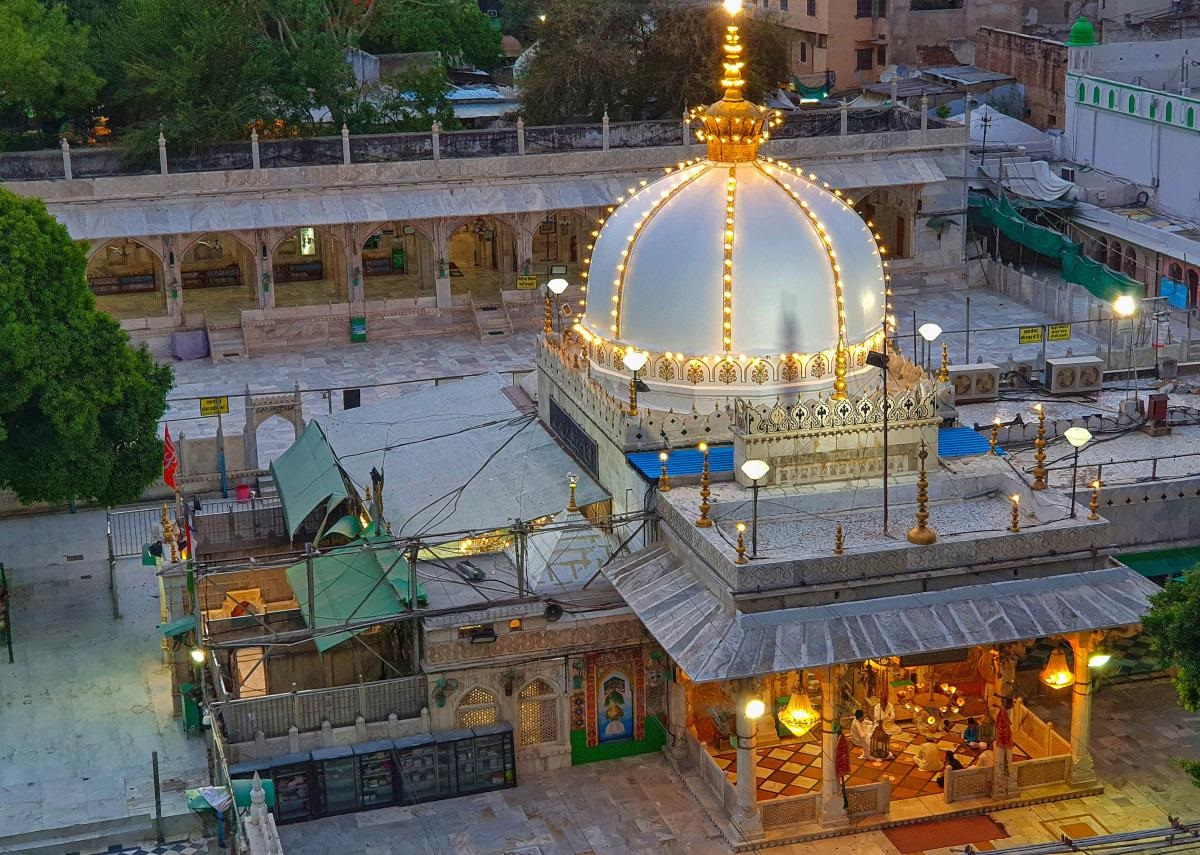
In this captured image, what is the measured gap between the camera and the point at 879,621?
975 inches

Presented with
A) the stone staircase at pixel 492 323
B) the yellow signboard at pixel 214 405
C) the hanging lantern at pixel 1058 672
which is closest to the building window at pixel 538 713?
the hanging lantern at pixel 1058 672

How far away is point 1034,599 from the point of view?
82.7 feet

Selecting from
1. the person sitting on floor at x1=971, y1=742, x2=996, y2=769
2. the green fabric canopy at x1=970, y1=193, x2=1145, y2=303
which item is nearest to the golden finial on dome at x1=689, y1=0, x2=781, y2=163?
the person sitting on floor at x1=971, y1=742, x2=996, y2=769

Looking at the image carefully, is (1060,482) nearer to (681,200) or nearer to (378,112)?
(681,200)

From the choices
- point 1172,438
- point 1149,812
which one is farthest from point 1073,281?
point 1149,812

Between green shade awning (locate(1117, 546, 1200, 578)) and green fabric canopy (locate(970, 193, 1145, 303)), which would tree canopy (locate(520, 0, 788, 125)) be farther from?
green shade awning (locate(1117, 546, 1200, 578))

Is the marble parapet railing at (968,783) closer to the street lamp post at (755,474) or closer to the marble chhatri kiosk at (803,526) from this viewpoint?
the marble chhatri kiosk at (803,526)

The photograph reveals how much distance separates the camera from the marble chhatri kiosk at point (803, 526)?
81.7 feet

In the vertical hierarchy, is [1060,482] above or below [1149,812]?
above

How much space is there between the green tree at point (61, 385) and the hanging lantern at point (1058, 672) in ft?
50.5

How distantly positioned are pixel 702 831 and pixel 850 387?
288 inches

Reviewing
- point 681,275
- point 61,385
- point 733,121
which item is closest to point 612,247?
point 681,275

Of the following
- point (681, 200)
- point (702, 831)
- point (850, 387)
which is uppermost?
point (681, 200)

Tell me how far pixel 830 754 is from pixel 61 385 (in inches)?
564
